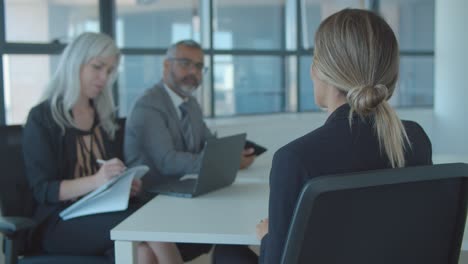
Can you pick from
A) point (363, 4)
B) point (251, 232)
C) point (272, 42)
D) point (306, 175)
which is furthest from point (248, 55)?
point (306, 175)

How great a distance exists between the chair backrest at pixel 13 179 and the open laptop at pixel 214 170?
50 centimetres

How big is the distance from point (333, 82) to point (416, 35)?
18.2 feet

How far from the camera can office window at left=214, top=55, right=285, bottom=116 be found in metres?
5.55

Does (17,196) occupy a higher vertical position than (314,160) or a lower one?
lower

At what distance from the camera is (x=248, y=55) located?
5.64 meters

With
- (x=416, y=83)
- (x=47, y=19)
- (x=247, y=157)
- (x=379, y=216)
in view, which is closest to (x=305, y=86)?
(x=416, y=83)

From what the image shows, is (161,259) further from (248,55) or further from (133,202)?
(248,55)

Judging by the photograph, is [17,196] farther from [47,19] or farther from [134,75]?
[134,75]

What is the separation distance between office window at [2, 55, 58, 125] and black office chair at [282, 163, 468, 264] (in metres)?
3.21

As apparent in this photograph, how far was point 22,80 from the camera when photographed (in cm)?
421

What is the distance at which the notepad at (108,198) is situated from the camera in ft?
6.94

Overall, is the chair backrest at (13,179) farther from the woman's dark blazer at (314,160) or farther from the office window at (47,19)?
the office window at (47,19)

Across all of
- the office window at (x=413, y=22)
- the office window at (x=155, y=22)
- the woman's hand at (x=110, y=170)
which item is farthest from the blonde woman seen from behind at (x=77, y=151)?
the office window at (x=413, y=22)

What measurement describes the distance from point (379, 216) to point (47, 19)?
3.62 metres
